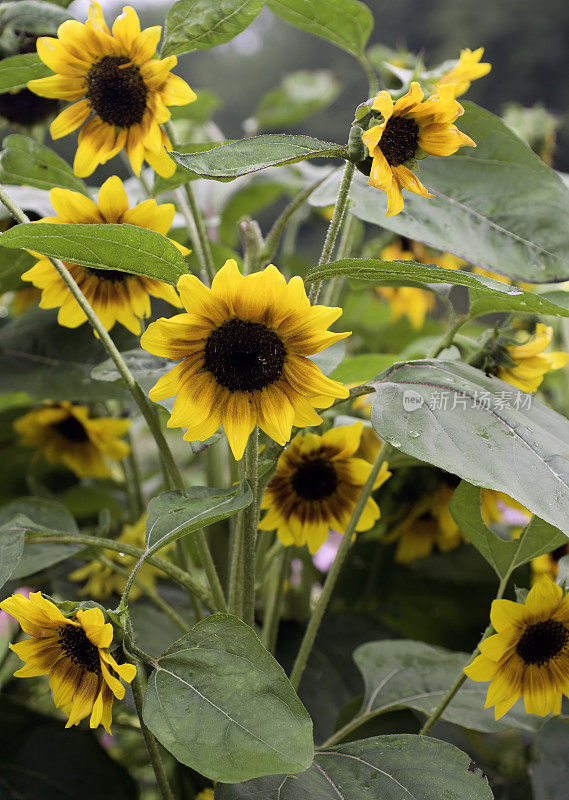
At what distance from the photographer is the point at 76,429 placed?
597 millimetres

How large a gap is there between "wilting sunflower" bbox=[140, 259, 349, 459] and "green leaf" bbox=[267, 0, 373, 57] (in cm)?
21

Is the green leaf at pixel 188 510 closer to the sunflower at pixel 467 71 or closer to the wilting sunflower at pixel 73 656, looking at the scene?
the wilting sunflower at pixel 73 656

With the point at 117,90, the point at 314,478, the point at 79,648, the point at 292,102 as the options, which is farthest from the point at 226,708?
the point at 292,102

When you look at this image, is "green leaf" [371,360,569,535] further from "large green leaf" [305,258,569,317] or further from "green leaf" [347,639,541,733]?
"green leaf" [347,639,541,733]

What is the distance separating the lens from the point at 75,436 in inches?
23.6

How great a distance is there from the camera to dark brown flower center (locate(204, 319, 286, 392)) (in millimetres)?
289

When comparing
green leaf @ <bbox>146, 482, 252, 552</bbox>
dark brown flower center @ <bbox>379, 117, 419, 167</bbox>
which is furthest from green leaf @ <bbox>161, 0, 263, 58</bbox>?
green leaf @ <bbox>146, 482, 252, 552</bbox>

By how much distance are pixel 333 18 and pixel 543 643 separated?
0.35 metres

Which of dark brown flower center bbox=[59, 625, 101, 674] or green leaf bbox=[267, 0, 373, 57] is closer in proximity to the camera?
dark brown flower center bbox=[59, 625, 101, 674]

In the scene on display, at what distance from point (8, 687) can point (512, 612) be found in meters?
0.54

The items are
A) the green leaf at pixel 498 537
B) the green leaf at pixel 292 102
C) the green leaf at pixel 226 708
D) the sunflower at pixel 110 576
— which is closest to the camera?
the green leaf at pixel 226 708

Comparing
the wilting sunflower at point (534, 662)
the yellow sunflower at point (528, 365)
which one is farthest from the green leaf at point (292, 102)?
the wilting sunflower at point (534, 662)

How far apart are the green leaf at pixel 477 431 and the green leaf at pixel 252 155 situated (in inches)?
4.2

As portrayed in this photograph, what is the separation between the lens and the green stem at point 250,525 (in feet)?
1.02
